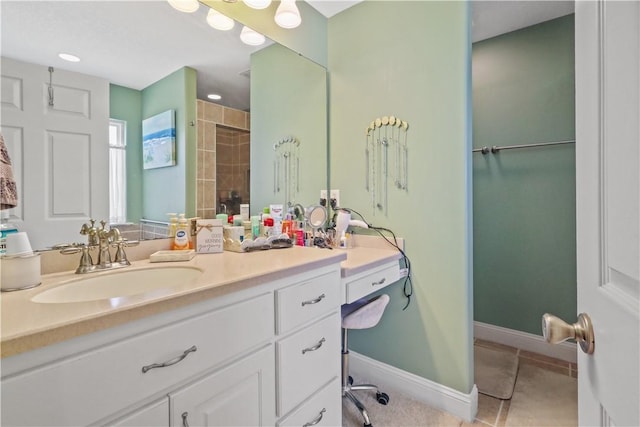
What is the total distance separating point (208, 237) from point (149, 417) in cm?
77

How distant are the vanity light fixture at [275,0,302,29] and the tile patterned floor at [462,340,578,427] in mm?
2397

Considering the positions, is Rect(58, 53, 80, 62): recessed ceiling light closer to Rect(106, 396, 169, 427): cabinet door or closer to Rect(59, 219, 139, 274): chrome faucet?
Rect(59, 219, 139, 274): chrome faucet

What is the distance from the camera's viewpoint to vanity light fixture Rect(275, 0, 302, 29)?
5.42ft

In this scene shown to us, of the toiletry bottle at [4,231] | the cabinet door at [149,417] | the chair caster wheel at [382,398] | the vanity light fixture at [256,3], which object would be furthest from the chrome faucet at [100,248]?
Answer: the chair caster wheel at [382,398]

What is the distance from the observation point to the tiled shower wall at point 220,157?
1.47m

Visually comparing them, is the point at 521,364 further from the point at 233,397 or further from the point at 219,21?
the point at 219,21

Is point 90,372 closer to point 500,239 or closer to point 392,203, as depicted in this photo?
point 392,203

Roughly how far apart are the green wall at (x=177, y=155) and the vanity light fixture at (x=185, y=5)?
0.26m

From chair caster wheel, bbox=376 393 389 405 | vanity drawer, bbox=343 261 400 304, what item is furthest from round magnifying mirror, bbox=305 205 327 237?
chair caster wheel, bbox=376 393 389 405

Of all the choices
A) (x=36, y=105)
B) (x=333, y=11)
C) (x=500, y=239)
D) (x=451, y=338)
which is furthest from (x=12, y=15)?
(x=500, y=239)

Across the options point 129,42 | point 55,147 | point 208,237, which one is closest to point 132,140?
point 55,147

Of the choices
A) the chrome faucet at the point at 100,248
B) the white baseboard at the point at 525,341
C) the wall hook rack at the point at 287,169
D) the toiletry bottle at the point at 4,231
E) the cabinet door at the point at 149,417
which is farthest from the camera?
the white baseboard at the point at 525,341

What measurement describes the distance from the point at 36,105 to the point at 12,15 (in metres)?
0.28

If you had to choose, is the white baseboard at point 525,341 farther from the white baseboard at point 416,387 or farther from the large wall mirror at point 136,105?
the large wall mirror at point 136,105
